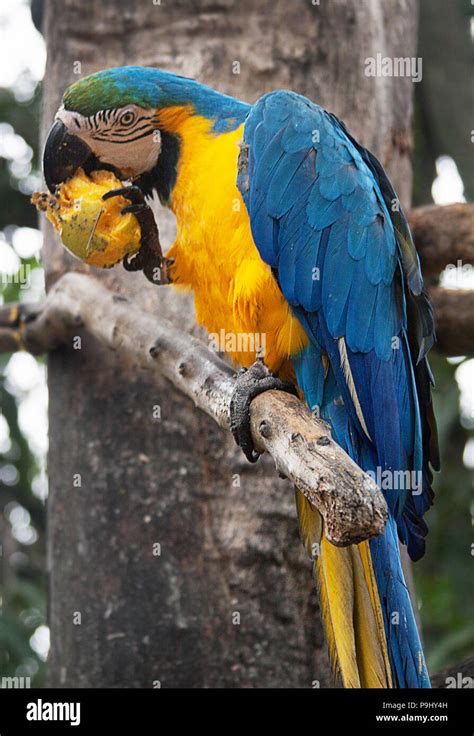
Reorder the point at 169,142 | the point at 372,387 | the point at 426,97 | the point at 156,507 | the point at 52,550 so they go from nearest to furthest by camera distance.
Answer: the point at 372,387
the point at 169,142
the point at 156,507
the point at 52,550
the point at 426,97

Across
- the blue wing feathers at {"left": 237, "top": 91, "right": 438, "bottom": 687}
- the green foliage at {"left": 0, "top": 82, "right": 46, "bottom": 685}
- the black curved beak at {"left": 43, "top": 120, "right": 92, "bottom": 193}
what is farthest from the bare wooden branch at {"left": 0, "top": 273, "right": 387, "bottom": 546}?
the green foliage at {"left": 0, "top": 82, "right": 46, "bottom": 685}

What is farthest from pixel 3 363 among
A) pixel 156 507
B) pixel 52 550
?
pixel 156 507

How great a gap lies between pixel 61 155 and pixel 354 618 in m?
→ 1.15

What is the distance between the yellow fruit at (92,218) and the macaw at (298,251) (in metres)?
0.03

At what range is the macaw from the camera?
191 centimetres

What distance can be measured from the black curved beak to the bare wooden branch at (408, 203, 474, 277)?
3.51ft

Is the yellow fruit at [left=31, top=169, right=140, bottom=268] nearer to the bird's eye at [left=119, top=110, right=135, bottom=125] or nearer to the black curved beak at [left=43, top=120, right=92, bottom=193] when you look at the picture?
the black curved beak at [left=43, top=120, right=92, bottom=193]

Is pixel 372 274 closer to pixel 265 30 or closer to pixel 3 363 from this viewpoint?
pixel 265 30

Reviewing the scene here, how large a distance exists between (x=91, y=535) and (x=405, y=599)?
1.01 meters

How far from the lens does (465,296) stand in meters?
2.73

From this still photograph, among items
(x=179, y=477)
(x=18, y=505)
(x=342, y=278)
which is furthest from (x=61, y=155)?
(x=18, y=505)

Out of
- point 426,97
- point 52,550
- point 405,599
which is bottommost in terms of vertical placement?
point 405,599

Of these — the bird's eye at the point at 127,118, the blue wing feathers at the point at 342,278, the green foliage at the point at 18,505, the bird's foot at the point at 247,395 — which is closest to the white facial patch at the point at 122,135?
the bird's eye at the point at 127,118
